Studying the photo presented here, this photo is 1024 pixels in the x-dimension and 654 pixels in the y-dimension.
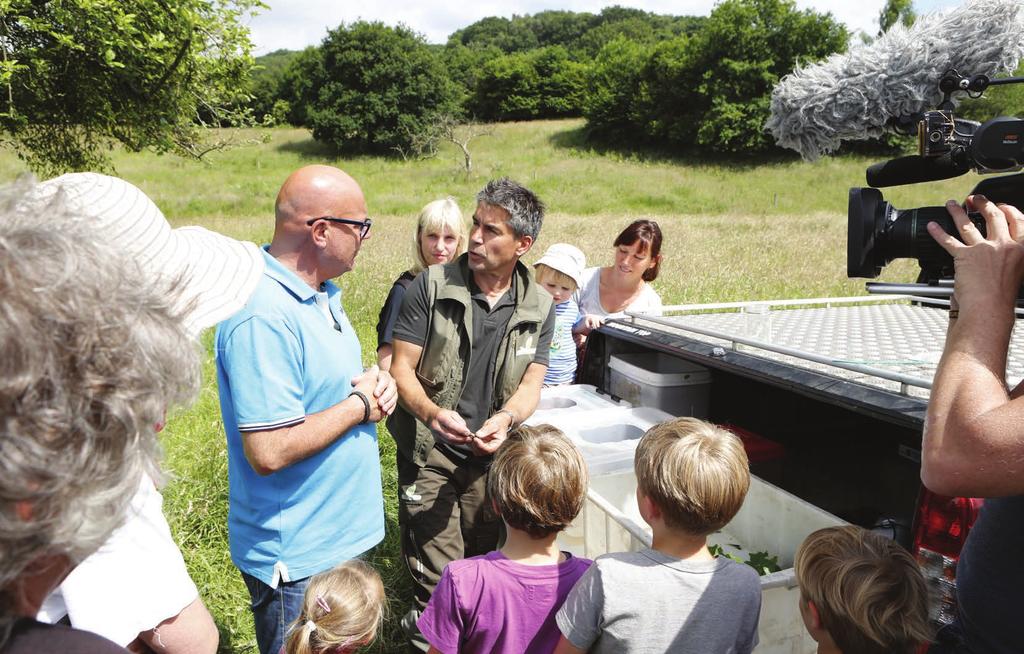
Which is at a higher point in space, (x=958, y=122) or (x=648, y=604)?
(x=958, y=122)

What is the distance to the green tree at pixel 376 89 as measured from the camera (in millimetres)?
45500

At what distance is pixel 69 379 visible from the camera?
77cm

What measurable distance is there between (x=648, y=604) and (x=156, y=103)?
1085cm

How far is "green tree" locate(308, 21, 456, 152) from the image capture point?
149 ft

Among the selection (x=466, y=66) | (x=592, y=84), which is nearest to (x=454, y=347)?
(x=592, y=84)

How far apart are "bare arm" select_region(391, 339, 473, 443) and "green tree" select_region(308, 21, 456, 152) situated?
136 feet

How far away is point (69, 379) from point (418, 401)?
6.29ft

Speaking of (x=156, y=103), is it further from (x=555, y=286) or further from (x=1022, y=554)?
(x=1022, y=554)

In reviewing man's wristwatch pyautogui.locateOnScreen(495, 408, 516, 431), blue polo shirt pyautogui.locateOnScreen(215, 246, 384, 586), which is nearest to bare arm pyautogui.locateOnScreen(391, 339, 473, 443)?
man's wristwatch pyautogui.locateOnScreen(495, 408, 516, 431)

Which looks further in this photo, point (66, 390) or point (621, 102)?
point (621, 102)

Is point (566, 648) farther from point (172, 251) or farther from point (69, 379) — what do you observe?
point (172, 251)

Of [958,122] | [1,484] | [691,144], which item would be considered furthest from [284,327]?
[691,144]

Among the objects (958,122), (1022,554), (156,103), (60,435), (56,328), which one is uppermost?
(156,103)

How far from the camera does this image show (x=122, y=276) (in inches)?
33.7
